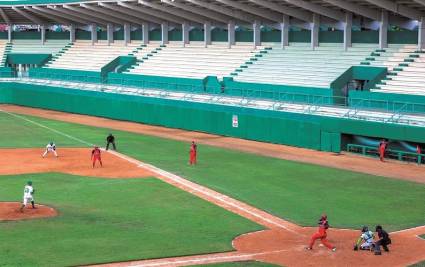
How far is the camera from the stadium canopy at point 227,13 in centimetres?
4756

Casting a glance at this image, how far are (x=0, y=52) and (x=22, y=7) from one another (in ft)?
20.7

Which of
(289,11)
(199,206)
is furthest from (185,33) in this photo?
(199,206)

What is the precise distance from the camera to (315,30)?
5403 cm

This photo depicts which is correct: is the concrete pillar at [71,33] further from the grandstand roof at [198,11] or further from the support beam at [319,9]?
the support beam at [319,9]

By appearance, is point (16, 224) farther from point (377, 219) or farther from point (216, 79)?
point (216, 79)

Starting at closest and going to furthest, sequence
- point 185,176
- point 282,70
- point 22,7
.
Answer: point 185,176
point 282,70
point 22,7

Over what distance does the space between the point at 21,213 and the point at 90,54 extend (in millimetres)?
50010

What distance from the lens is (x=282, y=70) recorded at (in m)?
52.8

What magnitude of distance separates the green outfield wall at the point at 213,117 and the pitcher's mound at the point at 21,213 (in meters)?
19.2

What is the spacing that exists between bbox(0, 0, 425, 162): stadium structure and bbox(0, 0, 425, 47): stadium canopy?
9 centimetres

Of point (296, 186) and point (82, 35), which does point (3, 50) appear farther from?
point (296, 186)

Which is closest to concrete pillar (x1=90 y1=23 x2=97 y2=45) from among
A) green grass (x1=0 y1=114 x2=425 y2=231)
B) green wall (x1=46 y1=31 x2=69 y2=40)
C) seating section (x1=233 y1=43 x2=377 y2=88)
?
green wall (x1=46 y1=31 x2=69 y2=40)

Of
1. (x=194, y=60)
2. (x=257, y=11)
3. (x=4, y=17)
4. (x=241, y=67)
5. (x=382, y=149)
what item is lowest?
(x=382, y=149)

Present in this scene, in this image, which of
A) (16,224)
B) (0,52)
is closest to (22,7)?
(0,52)
